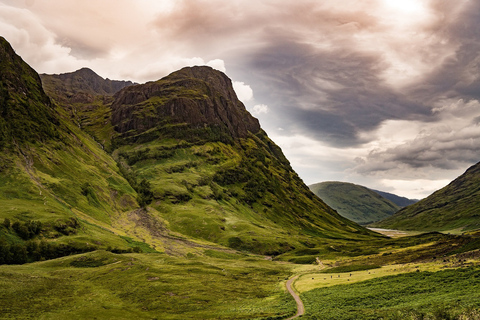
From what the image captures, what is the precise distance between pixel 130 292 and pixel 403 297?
6739cm

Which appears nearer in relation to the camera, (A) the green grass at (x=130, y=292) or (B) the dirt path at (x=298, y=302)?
(B) the dirt path at (x=298, y=302)

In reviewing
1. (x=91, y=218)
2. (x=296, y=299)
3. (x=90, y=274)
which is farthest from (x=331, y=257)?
(x=91, y=218)

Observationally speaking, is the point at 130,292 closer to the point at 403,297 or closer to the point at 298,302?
the point at 298,302

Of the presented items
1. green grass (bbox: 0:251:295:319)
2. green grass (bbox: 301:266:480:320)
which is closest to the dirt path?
green grass (bbox: 301:266:480:320)

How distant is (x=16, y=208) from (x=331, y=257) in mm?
181998

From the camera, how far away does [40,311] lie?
172 feet

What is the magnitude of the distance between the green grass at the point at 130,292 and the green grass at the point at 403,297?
8903 millimetres

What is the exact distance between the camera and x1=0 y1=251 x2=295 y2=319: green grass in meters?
56.3

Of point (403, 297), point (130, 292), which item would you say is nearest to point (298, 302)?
point (403, 297)

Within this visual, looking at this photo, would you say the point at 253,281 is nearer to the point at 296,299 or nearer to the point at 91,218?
the point at 296,299

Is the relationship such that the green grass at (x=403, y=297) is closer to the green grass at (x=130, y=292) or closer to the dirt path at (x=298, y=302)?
the dirt path at (x=298, y=302)

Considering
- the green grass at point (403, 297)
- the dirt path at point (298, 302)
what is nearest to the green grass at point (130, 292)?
the dirt path at point (298, 302)

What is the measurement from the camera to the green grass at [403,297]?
38.9 m

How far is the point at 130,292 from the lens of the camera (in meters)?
74.4
